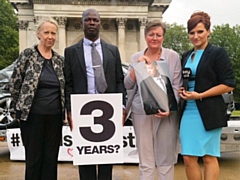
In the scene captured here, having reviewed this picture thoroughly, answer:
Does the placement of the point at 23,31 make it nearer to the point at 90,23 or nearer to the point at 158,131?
the point at 90,23

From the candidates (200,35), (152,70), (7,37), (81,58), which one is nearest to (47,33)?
(81,58)

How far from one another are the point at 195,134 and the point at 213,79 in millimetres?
595

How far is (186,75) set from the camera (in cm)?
367

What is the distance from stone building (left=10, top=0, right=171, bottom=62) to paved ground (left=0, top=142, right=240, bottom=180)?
88.5ft

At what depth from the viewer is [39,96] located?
3.88 meters

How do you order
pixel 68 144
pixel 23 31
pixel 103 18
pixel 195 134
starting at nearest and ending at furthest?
pixel 195 134 < pixel 68 144 < pixel 103 18 < pixel 23 31

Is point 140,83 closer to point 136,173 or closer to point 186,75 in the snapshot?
point 186,75

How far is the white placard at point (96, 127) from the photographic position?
3.72 meters

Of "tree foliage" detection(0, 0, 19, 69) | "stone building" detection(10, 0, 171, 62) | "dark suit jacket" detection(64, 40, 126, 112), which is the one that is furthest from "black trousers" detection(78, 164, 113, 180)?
"tree foliage" detection(0, 0, 19, 69)

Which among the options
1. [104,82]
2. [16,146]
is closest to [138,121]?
[104,82]

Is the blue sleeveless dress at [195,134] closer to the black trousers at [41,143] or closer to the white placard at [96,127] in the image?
the white placard at [96,127]

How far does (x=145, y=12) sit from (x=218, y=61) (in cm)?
3223

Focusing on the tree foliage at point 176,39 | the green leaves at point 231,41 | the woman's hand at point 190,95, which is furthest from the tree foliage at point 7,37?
the woman's hand at point 190,95

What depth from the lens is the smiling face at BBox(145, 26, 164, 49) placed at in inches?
145
